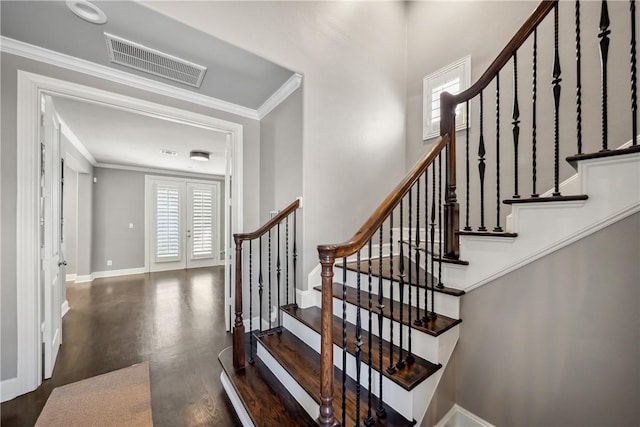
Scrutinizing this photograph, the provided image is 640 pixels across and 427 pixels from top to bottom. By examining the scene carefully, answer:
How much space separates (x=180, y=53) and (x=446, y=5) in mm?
2782

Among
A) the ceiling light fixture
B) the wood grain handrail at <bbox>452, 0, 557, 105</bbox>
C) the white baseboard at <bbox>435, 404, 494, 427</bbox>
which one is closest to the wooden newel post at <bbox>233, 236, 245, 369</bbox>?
the white baseboard at <bbox>435, 404, 494, 427</bbox>

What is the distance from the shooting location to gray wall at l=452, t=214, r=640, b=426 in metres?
1.12

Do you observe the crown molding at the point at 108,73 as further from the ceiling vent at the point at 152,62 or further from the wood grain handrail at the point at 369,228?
the wood grain handrail at the point at 369,228

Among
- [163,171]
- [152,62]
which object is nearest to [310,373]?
[152,62]

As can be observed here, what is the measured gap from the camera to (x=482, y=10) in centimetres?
252

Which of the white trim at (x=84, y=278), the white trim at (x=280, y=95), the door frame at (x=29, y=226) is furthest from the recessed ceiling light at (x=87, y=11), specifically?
the white trim at (x=84, y=278)

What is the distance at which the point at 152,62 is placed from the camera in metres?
2.17

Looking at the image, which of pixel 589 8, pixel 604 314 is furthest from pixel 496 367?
pixel 589 8

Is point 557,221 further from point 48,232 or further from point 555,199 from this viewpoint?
point 48,232

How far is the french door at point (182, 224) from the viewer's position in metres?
6.52

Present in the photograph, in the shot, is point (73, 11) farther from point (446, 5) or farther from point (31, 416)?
point (446, 5)

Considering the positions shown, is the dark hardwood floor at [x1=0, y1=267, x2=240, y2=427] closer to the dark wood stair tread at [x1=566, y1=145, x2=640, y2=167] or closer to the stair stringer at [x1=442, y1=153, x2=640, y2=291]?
the stair stringer at [x1=442, y1=153, x2=640, y2=291]

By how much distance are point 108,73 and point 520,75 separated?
3.68 m

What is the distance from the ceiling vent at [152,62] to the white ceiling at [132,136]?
775 mm
